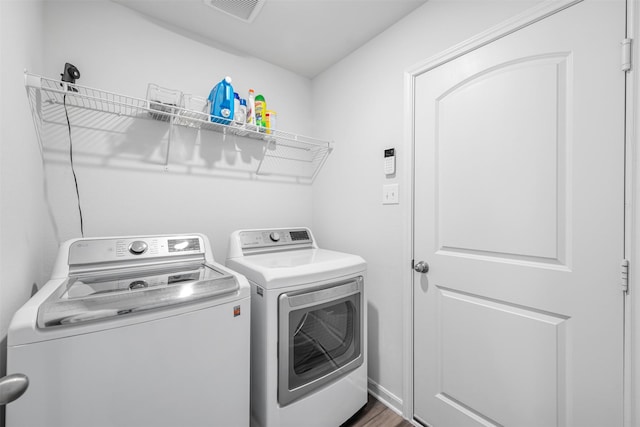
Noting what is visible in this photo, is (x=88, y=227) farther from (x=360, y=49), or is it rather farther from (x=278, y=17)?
(x=360, y=49)

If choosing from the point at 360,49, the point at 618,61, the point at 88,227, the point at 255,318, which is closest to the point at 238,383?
the point at 255,318

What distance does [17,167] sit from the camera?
3.18 ft

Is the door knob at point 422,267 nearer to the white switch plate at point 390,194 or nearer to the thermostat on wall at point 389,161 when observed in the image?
the white switch plate at point 390,194

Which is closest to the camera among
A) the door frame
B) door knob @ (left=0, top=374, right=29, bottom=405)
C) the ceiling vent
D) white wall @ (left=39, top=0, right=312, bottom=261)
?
door knob @ (left=0, top=374, right=29, bottom=405)

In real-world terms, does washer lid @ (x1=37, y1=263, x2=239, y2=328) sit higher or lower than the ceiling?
lower

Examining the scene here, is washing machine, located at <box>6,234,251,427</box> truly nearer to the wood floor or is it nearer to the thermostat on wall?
the wood floor

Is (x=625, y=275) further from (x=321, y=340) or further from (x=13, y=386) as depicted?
(x=13, y=386)

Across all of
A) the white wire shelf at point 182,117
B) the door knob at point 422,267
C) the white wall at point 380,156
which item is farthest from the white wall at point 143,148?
the door knob at point 422,267

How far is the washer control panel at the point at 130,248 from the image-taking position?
1282mm

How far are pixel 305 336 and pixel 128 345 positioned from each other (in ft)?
2.63

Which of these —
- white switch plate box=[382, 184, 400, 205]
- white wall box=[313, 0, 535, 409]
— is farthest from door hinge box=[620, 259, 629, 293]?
white switch plate box=[382, 184, 400, 205]

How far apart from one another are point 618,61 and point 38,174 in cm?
249

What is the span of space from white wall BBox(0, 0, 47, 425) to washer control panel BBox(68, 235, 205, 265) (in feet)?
0.53

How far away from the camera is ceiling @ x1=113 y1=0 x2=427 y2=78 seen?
1603 mm
